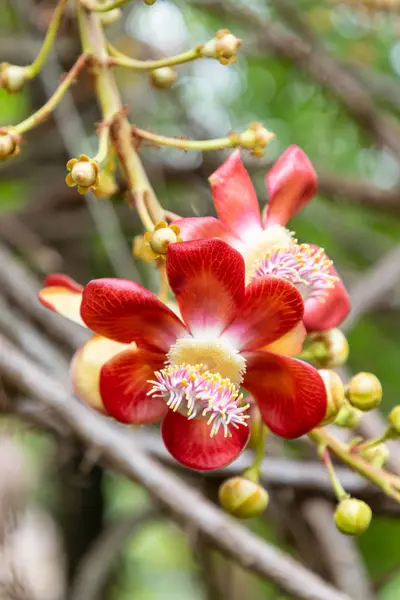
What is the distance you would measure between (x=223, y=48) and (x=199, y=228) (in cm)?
13

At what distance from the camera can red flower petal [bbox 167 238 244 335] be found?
0.42 metres

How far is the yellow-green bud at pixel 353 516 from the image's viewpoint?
1.59ft

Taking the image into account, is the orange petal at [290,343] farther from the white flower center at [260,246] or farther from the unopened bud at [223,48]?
the unopened bud at [223,48]

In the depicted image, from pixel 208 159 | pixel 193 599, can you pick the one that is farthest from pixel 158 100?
pixel 193 599

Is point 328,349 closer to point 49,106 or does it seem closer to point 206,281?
point 206,281

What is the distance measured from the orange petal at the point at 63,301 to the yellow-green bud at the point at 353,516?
0.72 ft

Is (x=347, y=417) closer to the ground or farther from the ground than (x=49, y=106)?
closer to the ground

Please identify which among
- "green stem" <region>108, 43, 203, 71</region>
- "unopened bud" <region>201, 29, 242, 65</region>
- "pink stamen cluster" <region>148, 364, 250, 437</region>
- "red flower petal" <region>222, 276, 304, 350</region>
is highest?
"unopened bud" <region>201, 29, 242, 65</region>

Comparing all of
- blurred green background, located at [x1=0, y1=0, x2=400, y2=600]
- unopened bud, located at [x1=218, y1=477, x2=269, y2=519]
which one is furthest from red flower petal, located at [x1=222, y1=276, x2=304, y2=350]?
blurred green background, located at [x1=0, y1=0, x2=400, y2=600]

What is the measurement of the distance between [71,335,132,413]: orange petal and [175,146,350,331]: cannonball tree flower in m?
0.11

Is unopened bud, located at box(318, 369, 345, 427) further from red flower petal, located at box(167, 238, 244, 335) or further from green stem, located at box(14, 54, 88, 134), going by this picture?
green stem, located at box(14, 54, 88, 134)

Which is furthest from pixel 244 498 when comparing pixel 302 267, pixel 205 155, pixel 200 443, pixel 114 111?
pixel 205 155

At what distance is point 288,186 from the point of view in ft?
1.73

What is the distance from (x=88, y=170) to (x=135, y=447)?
0.52 metres
